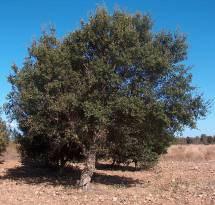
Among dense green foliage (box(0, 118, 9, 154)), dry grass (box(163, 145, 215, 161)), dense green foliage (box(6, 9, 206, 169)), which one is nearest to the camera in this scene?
dense green foliage (box(6, 9, 206, 169))

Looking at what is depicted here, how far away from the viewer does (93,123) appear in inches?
752

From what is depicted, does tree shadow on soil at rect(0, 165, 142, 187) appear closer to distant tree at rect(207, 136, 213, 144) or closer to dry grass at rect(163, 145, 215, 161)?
dry grass at rect(163, 145, 215, 161)

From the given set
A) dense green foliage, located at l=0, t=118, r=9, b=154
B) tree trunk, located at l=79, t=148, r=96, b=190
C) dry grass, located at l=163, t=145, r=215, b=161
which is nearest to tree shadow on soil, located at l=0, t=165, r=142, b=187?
tree trunk, located at l=79, t=148, r=96, b=190

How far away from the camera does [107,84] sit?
18688 mm

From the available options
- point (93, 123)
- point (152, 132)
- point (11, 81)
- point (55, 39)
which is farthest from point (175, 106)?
point (11, 81)

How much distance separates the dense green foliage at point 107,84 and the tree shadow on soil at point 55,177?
2979 millimetres

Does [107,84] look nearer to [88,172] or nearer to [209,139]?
[88,172]

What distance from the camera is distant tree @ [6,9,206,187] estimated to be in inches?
726

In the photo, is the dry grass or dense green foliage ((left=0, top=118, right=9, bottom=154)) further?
the dry grass

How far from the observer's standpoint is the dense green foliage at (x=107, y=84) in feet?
60.4

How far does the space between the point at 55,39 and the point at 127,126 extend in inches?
198

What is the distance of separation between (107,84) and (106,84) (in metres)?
0.05

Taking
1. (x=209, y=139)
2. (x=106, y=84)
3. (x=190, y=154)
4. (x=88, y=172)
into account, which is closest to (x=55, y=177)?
(x=88, y=172)

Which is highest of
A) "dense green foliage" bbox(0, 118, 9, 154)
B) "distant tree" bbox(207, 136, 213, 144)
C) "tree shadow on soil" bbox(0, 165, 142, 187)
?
"distant tree" bbox(207, 136, 213, 144)
